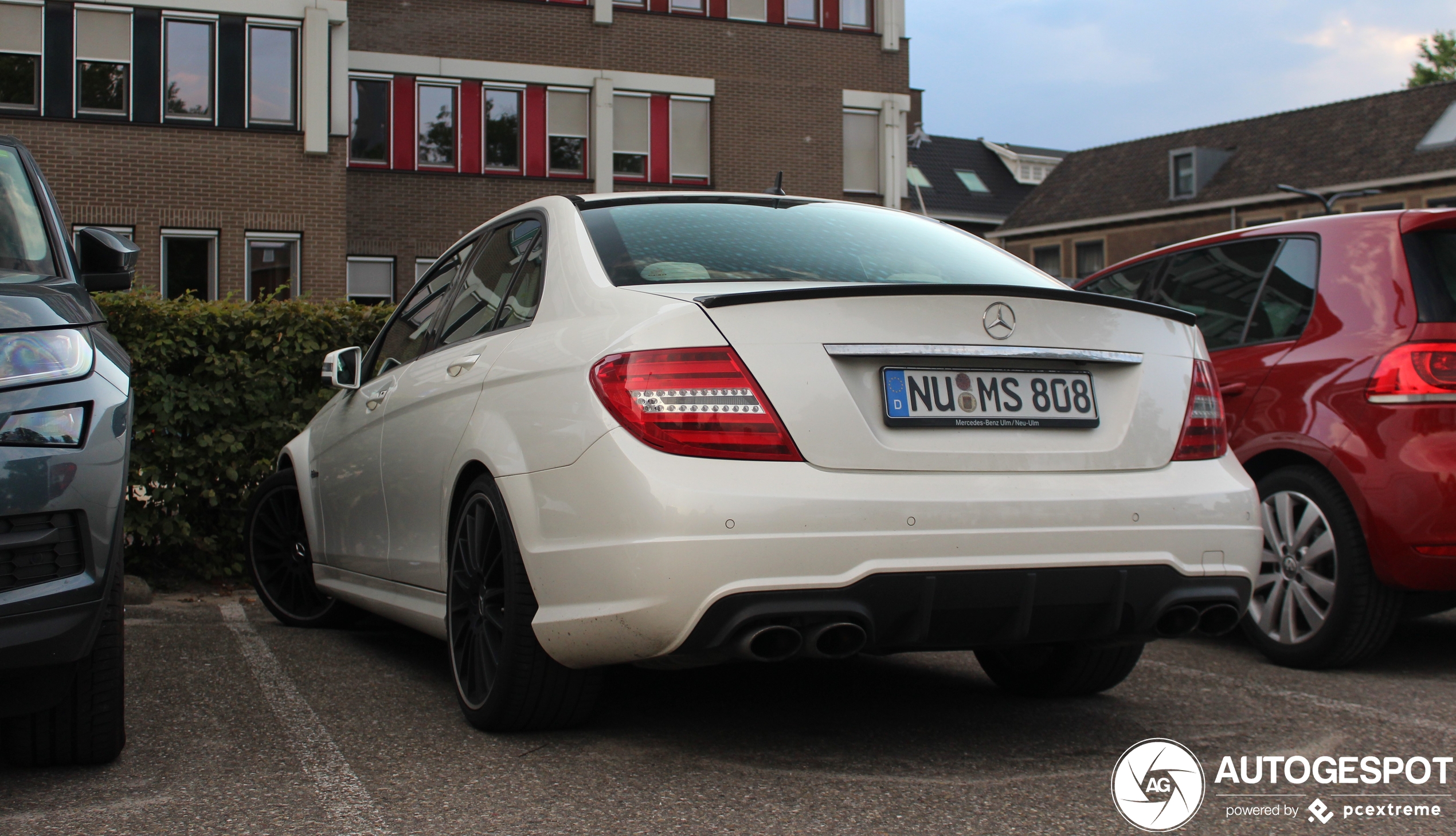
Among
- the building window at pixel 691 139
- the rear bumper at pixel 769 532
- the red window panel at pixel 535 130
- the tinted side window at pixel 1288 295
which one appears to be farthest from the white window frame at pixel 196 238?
the rear bumper at pixel 769 532

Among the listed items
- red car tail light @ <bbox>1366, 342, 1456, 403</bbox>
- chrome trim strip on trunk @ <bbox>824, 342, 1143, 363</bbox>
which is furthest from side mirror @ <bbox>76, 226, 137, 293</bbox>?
red car tail light @ <bbox>1366, 342, 1456, 403</bbox>

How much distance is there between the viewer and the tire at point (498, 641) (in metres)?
3.45

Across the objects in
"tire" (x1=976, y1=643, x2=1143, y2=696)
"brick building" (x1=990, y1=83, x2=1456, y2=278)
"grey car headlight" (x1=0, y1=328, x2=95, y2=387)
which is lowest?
"tire" (x1=976, y1=643, x2=1143, y2=696)

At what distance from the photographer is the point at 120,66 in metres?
22.4

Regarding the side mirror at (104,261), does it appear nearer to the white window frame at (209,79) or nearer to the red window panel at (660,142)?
the white window frame at (209,79)

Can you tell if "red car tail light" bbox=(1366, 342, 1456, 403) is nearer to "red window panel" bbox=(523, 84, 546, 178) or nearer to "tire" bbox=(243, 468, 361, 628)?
"tire" bbox=(243, 468, 361, 628)

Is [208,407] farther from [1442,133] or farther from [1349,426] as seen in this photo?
[1442,133]

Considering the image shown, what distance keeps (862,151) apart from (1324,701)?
2609 centimetres

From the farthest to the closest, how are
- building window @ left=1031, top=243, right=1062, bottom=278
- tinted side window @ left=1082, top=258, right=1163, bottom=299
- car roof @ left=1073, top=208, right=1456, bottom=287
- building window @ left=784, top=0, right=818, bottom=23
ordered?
building window @ left=1031, top=243, right=1062, bottom=278
building window @ left=784, top=0, right=818, bottom=23
tinted side window @ left=1082, top=258, right=1163, bottom=299
car roof @ left=1073, top=208, right=1456, bottom=287

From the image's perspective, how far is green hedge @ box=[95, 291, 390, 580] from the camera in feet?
23.6

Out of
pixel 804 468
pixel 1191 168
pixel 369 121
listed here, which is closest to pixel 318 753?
pixel 804 468

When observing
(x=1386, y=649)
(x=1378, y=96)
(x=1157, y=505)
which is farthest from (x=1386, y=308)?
(x=1378, y=96)

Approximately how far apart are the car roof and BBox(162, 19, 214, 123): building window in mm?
19789

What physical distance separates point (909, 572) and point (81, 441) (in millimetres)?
1840
